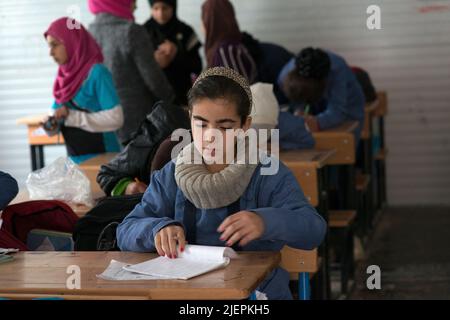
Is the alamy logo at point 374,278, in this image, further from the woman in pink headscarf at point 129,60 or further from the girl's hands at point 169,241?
the girl's hands at point 169,241

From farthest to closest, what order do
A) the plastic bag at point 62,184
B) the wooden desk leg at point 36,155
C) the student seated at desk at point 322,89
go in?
the wooden desk leg at point 36,155
the student seated at desk at point 322,89
the plastic bag at point 62,184

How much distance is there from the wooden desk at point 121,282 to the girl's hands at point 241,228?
68mm

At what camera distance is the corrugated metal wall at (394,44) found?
27.6ft

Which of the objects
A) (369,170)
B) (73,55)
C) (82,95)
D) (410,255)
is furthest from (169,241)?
(369,170)

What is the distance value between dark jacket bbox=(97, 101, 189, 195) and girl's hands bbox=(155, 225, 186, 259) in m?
1.49

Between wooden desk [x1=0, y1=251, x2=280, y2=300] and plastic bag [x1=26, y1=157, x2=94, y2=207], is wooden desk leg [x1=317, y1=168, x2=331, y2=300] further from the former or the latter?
wooden desk [x1=0, y1=251, x2=280, y2=300]

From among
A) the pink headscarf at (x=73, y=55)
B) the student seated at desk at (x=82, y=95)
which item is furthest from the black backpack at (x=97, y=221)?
the pink headscarf at (x=73, y=55)

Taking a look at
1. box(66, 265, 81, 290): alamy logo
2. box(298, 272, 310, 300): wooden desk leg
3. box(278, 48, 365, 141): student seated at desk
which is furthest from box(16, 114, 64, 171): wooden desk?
box(66, 265, 81, 290): alamy logo

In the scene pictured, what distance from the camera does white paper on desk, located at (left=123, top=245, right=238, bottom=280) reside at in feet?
8.49

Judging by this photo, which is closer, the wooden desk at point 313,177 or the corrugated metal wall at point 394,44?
the wooden desk at point 313,177

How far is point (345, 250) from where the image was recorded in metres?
5.64
